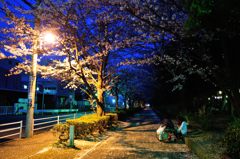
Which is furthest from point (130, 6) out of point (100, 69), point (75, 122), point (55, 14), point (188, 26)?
point (100, 69)

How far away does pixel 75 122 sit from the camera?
1060 centimetres

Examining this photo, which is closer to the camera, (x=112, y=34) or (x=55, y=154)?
(x=55, y=154)

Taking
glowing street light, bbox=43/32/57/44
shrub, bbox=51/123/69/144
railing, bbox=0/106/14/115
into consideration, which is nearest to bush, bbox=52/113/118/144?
shrub, bbox=51/123/69/144

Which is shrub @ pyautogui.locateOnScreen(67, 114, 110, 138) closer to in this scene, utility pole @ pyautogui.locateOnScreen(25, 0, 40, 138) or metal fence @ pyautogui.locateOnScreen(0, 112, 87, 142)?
utility pole @ pyautogui.locateOnScreen(25, 0, 40, 138)

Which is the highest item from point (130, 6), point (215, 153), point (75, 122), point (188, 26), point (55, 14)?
point (55, 14)

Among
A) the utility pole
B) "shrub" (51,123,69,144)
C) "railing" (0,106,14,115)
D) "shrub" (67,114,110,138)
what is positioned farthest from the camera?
"railing" (0,106,14,115)

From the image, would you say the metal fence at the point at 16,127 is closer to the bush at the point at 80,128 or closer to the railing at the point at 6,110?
the bush at the point at 80,128

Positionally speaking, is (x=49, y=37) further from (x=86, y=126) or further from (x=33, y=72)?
(x=86, y=126)

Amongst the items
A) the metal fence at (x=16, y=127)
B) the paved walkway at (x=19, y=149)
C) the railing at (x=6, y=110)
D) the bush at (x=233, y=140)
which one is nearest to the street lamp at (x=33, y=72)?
the metal fence at (x=16, y=127)

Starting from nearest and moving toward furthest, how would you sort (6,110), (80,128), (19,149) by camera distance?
(19,149), (80,128), (6,110)

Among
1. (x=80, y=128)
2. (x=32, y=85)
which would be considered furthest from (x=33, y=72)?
(x=80, y=128)

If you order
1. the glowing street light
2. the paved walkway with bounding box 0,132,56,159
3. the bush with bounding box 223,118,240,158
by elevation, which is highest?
the glowing street light

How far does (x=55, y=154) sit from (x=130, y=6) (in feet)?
17.2

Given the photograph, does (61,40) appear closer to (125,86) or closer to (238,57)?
(238,57)
